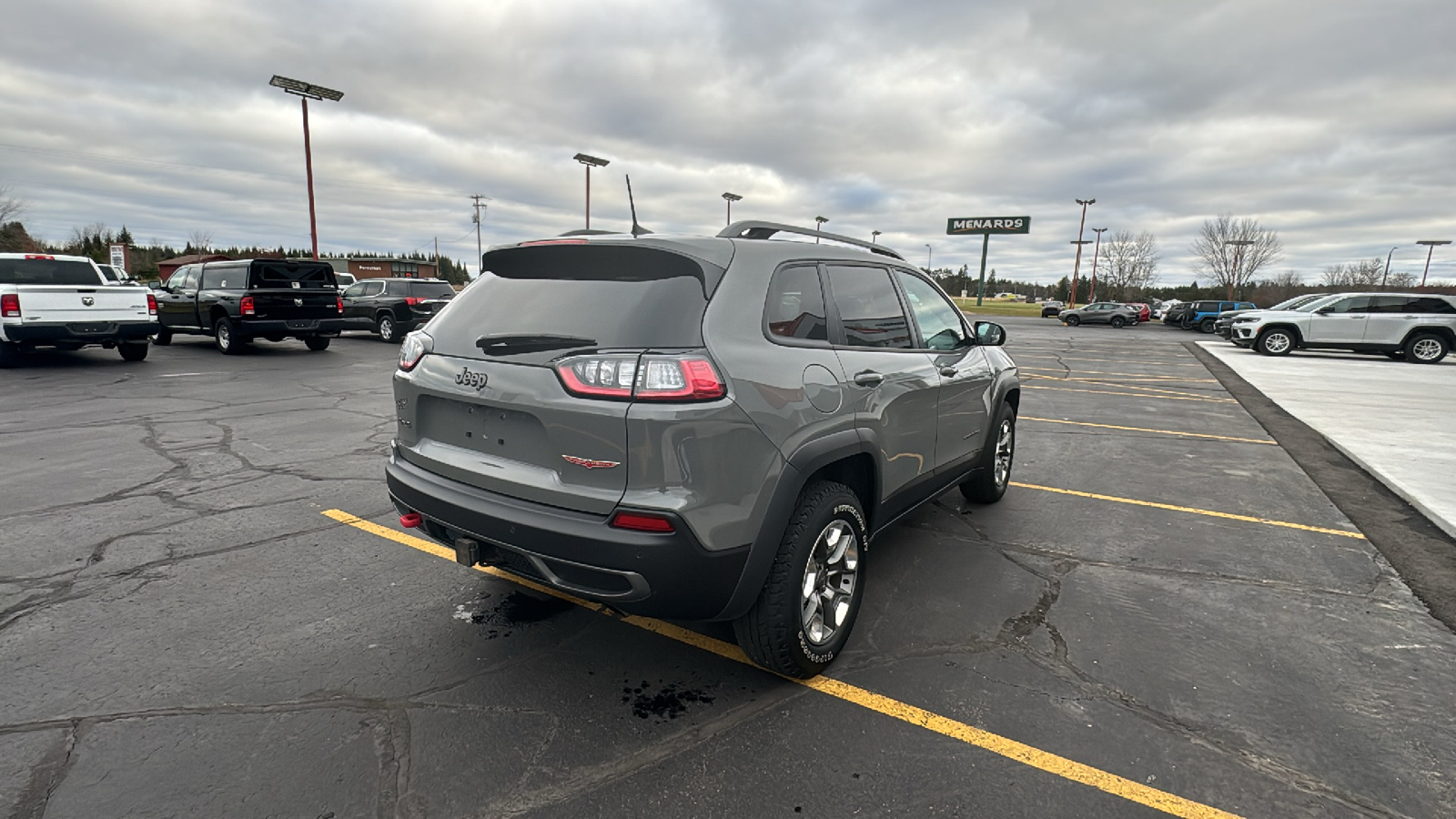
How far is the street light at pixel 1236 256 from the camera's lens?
58281 mm

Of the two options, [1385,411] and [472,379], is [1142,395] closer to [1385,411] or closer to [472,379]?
[1385,411]

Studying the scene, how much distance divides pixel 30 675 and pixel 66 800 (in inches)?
38.9

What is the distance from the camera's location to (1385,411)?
380 inches

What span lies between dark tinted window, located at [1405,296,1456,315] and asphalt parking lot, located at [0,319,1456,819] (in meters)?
18.7

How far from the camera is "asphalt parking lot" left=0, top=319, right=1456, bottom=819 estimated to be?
2248mm

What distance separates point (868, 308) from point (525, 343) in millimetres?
1682

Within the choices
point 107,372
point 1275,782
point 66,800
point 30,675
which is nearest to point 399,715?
point 66,800

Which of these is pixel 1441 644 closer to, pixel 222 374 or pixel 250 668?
pixel 250 668

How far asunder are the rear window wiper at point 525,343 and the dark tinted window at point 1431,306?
23798 millimetres

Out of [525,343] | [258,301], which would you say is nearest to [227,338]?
[258,301]

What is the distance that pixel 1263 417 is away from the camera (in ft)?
30.7

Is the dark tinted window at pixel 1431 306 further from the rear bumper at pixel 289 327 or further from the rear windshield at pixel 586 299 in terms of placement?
the rear bumper at pixel 289 327

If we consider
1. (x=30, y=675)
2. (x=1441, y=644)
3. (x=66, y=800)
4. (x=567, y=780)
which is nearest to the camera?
(x=66, y=800)

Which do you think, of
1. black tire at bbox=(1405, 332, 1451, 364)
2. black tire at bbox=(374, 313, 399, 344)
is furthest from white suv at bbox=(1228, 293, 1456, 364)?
black tire at bbox=(374, 313, 399, 344)
